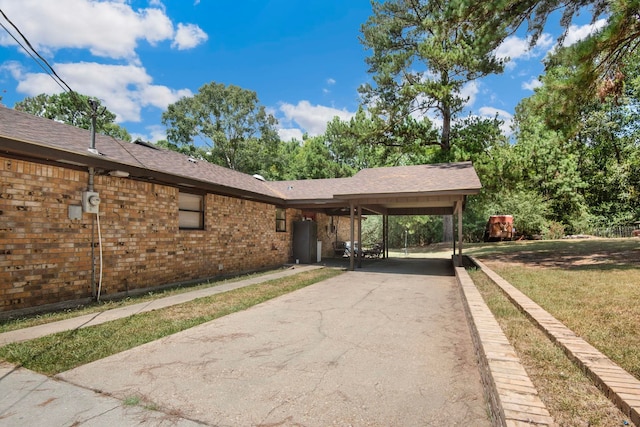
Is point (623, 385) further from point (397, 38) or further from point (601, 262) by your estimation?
point (397, 38)

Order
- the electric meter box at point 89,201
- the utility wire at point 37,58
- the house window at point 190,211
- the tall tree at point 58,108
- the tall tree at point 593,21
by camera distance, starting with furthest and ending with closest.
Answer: the tall tree at point 58,108 → the house window at point 190,211 → the tall tree at point 593,21 → the electric meter box at point 89,201 → the utility wire at point 37,58

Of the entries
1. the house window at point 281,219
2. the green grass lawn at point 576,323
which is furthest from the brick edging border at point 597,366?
the house window at point 281,219

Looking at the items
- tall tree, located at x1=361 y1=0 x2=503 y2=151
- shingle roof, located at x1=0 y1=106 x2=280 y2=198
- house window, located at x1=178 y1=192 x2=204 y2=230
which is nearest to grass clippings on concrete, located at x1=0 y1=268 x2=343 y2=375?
house window, located at x1=178 y1=192 x2=204 y2=230

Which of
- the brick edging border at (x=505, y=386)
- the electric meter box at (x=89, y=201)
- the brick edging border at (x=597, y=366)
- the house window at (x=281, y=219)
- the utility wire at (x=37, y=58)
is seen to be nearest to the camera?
the brick edging border at (x=505, y=386)

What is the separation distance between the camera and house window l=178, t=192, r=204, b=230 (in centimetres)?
923

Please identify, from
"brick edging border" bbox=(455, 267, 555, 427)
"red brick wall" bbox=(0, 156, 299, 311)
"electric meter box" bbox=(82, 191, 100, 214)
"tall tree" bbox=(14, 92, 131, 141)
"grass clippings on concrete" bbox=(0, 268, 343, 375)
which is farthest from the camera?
"tall tree" bbox=(14, 92, 131, 141)

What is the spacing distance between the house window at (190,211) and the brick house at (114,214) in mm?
30

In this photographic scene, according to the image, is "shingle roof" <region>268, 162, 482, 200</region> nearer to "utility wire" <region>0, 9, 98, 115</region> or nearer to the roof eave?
the roof eave

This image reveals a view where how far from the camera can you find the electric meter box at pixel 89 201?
21.2ft

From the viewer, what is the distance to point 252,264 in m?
12.2

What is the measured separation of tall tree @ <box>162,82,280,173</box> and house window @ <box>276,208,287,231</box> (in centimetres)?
2254

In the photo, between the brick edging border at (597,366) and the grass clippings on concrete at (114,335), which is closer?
the brick edging border at (597,366)

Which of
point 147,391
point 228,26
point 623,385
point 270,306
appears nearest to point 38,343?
point 147,391

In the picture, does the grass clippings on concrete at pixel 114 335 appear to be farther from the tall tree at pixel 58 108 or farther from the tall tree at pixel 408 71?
the tall tree at pixel 58 108
